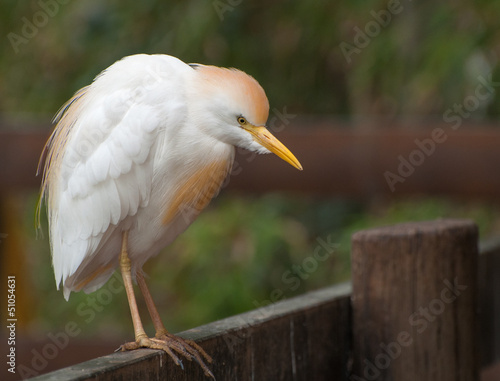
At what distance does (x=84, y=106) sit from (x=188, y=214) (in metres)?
0.34

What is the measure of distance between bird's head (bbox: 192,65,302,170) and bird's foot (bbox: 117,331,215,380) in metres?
0.44

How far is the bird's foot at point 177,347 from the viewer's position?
1479 mm

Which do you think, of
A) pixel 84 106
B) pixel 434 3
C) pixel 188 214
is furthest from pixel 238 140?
pixel 434 3

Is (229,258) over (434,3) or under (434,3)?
under

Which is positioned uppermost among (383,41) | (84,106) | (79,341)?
(383,41)

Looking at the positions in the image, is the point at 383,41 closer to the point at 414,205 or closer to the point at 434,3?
the point at 434,3

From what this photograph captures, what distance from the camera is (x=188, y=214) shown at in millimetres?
1799

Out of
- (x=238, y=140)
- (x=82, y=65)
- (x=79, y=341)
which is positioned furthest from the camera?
(x=82, y=65)

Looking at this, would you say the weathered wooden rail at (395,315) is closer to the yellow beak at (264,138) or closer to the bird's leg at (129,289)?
the bird's leg at (129,289)

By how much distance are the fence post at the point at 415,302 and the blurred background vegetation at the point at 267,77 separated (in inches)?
64.2

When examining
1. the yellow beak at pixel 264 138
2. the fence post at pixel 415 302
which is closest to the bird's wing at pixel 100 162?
the yellow beak at pixel 264 138

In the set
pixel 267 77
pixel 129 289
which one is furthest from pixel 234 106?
pixel 267 77

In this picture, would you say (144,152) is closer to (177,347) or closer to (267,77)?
(177,347)

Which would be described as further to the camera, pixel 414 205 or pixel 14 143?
pixel 414 205
